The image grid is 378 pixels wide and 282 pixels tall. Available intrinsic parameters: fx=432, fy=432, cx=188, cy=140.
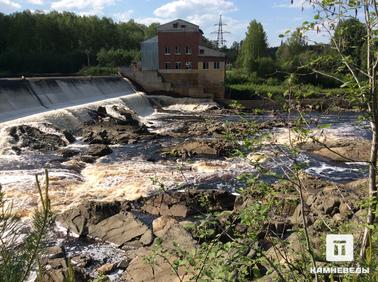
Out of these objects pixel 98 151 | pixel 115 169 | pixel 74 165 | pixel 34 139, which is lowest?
pixel 115 169

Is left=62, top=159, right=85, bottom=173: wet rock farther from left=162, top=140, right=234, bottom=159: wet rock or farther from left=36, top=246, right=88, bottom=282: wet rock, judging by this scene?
left=36, top=246, right=88, bottom=282: wet rock

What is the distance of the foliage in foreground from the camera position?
1998 mm

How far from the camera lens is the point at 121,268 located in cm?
863

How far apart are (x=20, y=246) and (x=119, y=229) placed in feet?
27.0

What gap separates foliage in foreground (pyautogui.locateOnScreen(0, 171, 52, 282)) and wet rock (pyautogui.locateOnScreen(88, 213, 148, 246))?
25.5ft

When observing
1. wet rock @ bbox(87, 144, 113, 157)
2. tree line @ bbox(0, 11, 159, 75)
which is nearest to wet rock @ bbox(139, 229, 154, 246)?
wet rock @ bbox(87, 144, 113, 157)

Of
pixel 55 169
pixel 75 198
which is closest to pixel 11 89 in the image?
pixel 55 169

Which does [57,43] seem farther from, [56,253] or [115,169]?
[56,253]

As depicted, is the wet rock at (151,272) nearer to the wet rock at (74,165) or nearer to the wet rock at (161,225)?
the wet rock at (161,225)

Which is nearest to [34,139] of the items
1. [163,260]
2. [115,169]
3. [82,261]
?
[115,169]

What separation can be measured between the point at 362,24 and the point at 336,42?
196 mm

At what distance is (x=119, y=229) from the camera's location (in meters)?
10.2

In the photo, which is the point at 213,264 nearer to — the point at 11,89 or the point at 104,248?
the point at 104,248

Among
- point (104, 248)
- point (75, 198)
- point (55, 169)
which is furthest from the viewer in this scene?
point (55, 169)
